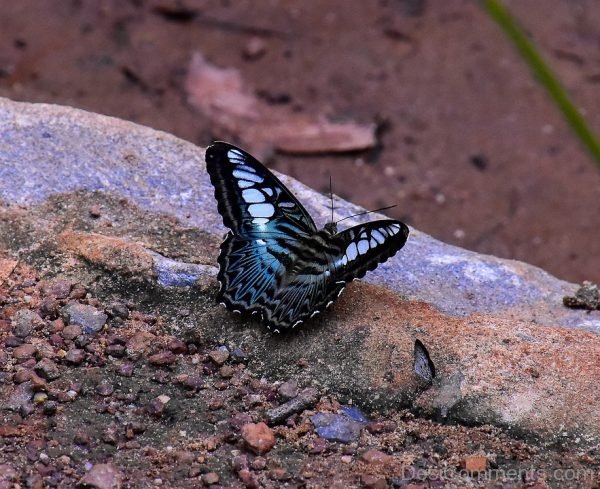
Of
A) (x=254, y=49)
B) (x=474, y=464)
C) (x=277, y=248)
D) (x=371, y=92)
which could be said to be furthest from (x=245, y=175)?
(x=254, y=49)

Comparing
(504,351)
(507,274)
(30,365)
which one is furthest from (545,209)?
(30,365)

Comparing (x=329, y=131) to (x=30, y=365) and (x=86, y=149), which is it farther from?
(x=30, y=365)

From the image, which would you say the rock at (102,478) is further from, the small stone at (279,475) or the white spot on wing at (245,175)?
the white spot on wing at (245,175)

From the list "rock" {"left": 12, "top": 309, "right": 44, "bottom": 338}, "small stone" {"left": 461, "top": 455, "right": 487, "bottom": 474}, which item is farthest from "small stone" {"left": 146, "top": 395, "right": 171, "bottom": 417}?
"small stone" {"left": 461, "top": 455, "right": 487, "bottom": 474}

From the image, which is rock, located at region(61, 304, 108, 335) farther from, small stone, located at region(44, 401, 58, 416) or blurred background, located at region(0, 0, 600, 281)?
blurred background, located at region(0, 0, 600, 281)

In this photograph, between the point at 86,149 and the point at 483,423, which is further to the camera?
the point at 86,149

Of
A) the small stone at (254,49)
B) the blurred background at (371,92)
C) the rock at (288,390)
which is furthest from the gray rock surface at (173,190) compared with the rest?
the small stone at (254,49)

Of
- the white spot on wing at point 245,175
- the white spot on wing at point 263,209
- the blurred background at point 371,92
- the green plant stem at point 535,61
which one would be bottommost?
the blurred background at point 371,92
